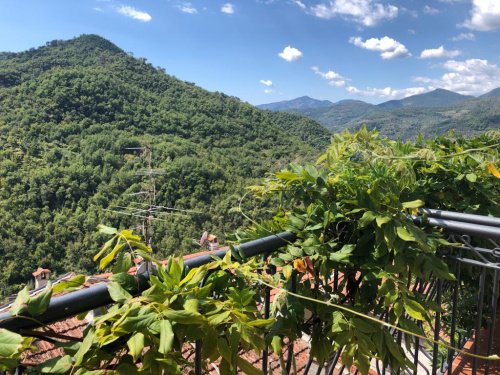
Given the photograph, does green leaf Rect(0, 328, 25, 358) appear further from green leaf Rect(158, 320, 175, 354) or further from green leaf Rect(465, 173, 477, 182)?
green leaf Rect(465, 173, 477, 182)

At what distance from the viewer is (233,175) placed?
61875mm

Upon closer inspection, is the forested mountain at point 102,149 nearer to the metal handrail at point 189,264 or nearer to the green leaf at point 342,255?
the metal handrail at point 189,264

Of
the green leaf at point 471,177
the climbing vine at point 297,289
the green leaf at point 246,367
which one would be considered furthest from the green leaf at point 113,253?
the green leaf at point 471,177

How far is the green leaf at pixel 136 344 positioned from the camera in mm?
734

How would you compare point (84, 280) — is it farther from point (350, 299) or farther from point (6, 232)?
point (6, 232)

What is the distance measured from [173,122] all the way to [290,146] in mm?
23679

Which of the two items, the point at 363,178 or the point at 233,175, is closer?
the point at 363,178

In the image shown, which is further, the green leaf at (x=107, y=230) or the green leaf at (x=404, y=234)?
Answer: the green leaf at (x=404, y=234)

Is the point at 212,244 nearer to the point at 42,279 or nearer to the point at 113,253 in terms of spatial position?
the point at 42,279

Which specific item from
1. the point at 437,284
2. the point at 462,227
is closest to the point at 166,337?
the point at 462,227

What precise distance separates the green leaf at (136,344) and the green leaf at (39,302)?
0.18m

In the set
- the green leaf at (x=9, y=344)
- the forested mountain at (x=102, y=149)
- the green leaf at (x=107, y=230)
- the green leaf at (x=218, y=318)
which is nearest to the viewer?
the green leaf at (x=9, y=344)

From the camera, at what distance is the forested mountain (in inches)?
1754

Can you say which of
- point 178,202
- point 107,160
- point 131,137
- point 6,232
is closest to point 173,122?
point 131,137
